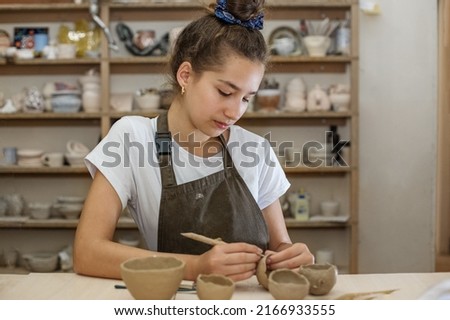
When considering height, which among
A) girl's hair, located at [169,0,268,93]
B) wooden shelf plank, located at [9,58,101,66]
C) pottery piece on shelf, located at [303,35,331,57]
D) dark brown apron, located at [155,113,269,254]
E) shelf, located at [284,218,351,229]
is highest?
pottery piece on shelf, located at [303,35,331,57]

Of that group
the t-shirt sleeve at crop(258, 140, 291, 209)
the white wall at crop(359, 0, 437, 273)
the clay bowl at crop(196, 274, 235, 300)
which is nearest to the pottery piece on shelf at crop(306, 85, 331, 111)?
the white wall at crop(359, 0, 437, 273)

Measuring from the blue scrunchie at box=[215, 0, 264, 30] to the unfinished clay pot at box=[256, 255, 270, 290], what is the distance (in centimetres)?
62

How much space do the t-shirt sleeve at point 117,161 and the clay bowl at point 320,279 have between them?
517 millimetres

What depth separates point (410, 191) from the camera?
405cm

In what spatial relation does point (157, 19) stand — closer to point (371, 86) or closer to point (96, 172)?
point (371, 86)

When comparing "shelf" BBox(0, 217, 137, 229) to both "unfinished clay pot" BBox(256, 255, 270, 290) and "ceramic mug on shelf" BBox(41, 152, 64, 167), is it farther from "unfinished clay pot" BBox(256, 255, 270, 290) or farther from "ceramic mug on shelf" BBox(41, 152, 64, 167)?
"unfinished clay pot" BBox(256, 255, 270, 290)

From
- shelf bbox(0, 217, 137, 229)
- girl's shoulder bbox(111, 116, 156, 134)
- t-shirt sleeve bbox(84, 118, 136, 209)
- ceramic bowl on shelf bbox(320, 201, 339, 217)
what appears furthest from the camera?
ceramic bowl on shelf bbox(320, 201, 339, 217)

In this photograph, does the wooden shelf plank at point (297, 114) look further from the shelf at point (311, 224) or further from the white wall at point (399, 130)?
the shelf at point (311, 224)

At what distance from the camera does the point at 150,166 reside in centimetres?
163

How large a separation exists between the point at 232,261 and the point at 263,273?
7 centimetres

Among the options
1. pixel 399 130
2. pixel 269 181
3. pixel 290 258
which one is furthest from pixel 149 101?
pixel 290 258

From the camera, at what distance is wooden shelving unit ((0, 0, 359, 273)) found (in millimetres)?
3834

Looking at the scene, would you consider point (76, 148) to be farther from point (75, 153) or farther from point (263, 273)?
point (263, 273)
